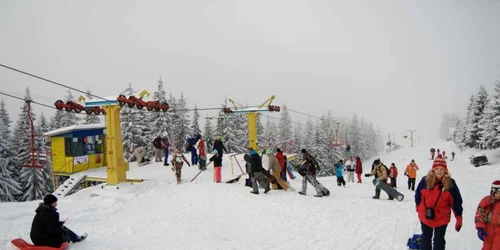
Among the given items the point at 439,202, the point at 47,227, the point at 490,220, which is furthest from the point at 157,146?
the point at 490,220

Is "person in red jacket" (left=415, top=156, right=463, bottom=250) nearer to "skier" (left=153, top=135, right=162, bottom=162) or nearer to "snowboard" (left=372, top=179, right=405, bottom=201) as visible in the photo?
"snowboard" (left=372, top=179, right=405, bottom=201)

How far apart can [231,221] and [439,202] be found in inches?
203

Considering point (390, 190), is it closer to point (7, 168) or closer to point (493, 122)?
point (493, 122)

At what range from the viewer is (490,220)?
4551mm

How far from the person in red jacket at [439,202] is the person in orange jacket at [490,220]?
29 cm

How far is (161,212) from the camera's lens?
9250 millimetres

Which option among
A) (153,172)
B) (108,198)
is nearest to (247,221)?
(108,198)

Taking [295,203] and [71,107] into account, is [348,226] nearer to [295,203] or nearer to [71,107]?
[295,203]

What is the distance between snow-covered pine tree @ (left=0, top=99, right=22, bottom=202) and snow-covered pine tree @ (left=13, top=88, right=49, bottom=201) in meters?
0.93

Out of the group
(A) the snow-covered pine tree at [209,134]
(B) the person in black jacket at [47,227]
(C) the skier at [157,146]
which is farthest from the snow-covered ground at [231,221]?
(A) the snow-covered pine tree at [209,134]

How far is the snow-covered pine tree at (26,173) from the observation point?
104 feet

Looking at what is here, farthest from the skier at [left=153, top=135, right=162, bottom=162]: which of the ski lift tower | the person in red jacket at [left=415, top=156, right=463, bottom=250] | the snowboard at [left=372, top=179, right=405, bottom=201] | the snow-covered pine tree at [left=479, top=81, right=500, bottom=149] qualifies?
the snow-covered pine tree at [left=479, top=81, right=500, bottom=149]

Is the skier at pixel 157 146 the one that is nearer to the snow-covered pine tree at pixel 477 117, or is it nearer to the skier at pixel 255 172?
the skier at pixel 255 172

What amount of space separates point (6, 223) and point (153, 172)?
37.5 ft
